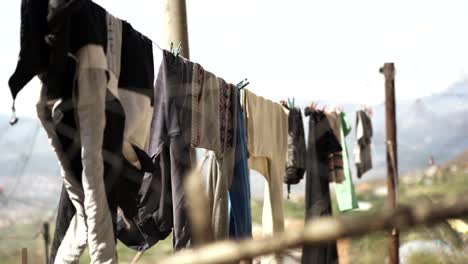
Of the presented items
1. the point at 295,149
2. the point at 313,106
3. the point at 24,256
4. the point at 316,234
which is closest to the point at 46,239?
the point at 24,256

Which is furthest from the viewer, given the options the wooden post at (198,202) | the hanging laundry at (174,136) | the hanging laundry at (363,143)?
the hanging laundry at (363,143)

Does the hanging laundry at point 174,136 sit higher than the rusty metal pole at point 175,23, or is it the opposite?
the rusty metal pole at point 175,23

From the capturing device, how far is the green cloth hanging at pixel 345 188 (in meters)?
3.21

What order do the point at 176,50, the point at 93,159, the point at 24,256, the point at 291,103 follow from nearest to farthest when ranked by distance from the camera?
the point at 93,159, the point at 24,256, the point at 176,50, the point at 291,103

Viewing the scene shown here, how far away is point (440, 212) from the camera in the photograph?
407 millimetres

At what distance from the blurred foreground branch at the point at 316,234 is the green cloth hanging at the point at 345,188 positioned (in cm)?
281

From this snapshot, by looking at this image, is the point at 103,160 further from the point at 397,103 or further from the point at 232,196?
the point at 397,103

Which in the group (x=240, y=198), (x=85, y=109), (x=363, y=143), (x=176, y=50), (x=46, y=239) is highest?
(x=176, y=50)

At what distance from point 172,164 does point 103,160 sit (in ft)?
1.40

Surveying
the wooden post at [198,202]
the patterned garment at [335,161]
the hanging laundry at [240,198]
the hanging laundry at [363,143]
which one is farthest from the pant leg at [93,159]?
the hanging laundry at [363,143]

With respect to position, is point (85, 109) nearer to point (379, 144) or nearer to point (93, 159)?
point (93, 159)

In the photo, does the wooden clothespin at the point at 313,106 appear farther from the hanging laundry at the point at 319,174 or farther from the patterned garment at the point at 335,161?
the patterned garment at the point at 335,161

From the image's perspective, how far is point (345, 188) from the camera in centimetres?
322

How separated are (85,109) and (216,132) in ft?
2.10
